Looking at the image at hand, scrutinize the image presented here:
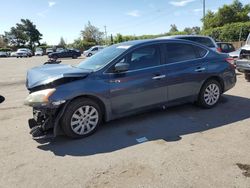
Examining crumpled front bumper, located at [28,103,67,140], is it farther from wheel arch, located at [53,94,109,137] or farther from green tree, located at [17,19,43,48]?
green tree, located at [17,19,43,48]

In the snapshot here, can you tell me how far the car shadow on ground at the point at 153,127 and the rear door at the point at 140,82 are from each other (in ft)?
1.29

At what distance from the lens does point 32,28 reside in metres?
78.0

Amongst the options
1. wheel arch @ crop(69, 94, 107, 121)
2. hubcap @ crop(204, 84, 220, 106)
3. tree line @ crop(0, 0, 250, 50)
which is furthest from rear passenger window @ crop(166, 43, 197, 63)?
tree line @ crop(0, 0, 250, 50)

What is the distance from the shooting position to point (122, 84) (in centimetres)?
485

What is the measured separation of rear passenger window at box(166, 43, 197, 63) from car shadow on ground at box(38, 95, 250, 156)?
1.21 metres

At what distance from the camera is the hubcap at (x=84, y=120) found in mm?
4527

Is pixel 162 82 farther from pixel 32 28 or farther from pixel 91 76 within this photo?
pixel 32 28

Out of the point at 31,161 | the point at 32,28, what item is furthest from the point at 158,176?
the point at 32,28

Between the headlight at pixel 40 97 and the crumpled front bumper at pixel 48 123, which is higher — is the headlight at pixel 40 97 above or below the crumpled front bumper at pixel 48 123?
above

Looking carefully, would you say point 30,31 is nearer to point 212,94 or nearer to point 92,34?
point 92,34

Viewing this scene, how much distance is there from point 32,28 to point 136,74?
80.5m

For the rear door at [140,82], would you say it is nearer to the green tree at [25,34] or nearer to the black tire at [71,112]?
the black tire at [71,112]

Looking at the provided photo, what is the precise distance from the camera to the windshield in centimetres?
500

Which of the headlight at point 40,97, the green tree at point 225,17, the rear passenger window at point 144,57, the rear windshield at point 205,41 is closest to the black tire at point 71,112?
the headlight at point 40,97
